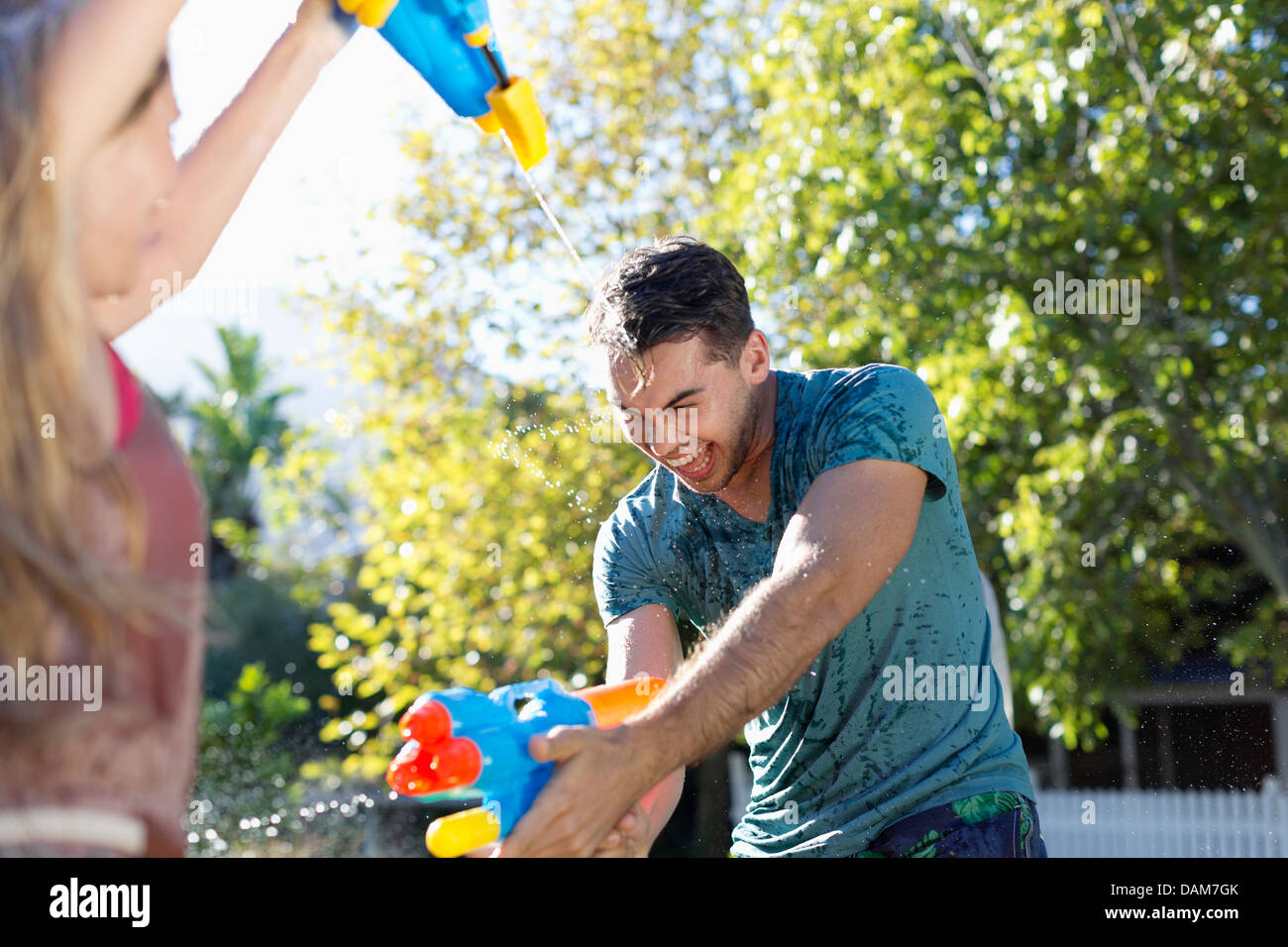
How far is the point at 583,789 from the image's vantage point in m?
1.40

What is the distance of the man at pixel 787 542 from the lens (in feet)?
7.02

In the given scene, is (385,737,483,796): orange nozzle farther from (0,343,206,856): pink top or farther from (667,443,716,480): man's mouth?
(667,443,716,480): man's mouth

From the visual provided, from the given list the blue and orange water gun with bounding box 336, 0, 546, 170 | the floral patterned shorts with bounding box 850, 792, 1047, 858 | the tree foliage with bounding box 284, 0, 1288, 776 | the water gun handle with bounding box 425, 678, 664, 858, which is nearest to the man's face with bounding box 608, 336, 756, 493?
the blue and orange water gun with bounding box 336, 0, 546, 170

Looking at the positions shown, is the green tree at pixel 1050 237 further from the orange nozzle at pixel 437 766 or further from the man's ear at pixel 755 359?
the orange nozzle at pixel 437 766

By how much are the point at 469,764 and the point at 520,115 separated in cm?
110

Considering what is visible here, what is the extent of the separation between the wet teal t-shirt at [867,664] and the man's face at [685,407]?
0.11 m

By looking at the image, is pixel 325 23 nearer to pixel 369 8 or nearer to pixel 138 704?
pixel 369 8

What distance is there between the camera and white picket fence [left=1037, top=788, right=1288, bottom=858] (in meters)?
9.35

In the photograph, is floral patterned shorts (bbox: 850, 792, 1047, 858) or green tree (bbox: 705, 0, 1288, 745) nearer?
floral patterned shorts (bbox: 850, 792, 1047, 858)

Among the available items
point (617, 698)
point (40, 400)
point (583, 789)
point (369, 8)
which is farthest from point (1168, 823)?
point (40, 400)

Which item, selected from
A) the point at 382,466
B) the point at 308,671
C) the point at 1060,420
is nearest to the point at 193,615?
the point at 1060,420

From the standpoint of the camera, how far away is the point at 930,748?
7.39ft

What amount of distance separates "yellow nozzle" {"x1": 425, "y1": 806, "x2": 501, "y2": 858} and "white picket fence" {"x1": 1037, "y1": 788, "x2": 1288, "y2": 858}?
317 inches

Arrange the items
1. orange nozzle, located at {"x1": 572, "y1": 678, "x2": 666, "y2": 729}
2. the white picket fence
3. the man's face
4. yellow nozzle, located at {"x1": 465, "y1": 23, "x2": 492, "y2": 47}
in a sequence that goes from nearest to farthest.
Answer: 1. orange nozzle, located at {"x1": 572, "y1": 678, "x2": 666, "y2": 729}
2. yellow nozzle, located at {"x1": 465, "y1": 23, "x2": 492, "y2": 47}
3. the man's face
4. the white picket fence
